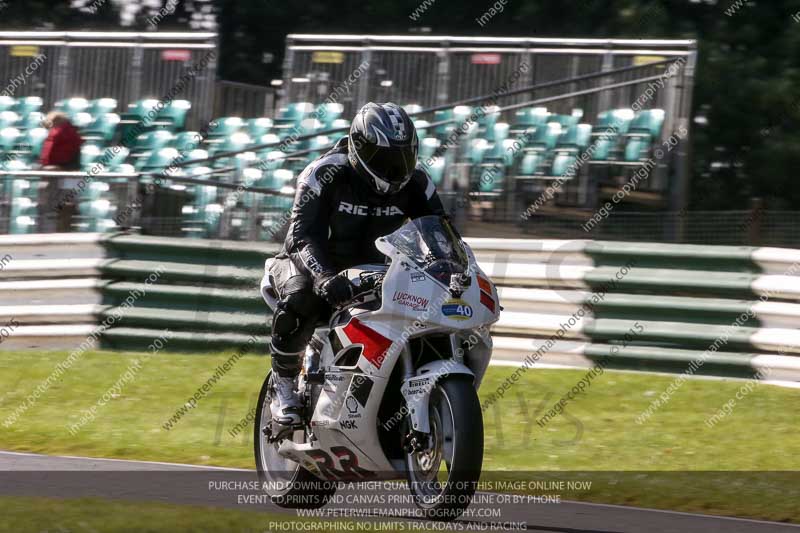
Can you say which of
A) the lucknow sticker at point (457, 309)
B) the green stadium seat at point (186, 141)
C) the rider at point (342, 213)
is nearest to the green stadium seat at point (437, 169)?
the green stadium seat at point (186, 141)

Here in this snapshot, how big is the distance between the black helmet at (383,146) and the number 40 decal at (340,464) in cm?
133

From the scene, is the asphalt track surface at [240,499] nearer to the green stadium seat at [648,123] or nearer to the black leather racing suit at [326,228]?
the black leather racing suit at [326,228]

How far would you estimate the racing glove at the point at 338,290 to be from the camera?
7.07m

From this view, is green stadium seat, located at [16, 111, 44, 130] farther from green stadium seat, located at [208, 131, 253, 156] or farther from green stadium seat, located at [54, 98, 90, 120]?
green stadium seat, located at [208, 131, 253, 156]

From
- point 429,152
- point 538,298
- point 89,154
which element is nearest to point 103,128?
point 89,154

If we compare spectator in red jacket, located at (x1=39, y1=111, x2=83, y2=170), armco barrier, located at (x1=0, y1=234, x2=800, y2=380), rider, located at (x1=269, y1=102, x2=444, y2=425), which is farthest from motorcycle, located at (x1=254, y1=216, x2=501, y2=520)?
spectator in red jacket, located at (x1=39, y1=111, x2=83, y2=170)

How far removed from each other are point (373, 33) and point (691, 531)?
25577 millimetres

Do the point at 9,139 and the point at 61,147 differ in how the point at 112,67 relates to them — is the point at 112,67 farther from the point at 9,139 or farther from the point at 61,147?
the point at 61,147

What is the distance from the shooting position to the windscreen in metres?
6.97

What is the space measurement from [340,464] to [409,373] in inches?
25.3

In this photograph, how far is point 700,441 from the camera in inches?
395

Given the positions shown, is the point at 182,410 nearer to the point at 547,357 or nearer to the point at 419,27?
the point at 547,357

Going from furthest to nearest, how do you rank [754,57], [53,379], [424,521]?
[754,57], [53,379], [424,521]

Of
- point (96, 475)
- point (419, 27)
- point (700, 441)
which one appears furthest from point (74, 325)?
point (419, 27)
